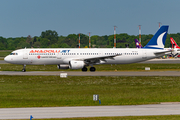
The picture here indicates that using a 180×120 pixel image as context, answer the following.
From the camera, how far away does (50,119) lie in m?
17.5

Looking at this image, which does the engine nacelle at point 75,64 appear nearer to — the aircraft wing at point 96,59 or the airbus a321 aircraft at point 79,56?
the airbus a321 aircraft at point 79,56

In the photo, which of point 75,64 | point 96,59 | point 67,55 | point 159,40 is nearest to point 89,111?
point 75,64

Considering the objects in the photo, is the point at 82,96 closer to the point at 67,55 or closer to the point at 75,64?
the point at 75,64

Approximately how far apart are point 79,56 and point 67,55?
238cm

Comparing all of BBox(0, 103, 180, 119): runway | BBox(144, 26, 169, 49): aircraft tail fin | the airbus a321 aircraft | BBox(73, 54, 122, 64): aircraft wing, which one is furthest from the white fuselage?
BBox(0, 103, 180, 119): runway

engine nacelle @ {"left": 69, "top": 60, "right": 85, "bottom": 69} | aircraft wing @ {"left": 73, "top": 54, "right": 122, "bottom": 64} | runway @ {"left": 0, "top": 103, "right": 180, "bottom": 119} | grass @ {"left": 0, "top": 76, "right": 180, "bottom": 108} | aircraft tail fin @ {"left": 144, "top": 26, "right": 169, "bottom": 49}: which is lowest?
runway @ {"left": 0, "top": 103, "right": 180, "bottom": 119}

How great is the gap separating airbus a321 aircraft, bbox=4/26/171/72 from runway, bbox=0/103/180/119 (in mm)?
31475

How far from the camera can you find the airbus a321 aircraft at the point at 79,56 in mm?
54344

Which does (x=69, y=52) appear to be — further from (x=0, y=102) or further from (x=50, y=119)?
(x=50, y=119)

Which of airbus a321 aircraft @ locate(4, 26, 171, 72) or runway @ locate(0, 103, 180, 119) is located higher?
airbus a321 aircraft @ locate(4, 26, 171, 72)

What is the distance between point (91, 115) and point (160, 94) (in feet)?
36.5

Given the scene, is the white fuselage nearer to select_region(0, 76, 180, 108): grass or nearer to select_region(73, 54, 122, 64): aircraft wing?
select_region(73, 54, 122, 64): aircraft wing

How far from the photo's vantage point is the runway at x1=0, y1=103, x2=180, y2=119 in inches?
731

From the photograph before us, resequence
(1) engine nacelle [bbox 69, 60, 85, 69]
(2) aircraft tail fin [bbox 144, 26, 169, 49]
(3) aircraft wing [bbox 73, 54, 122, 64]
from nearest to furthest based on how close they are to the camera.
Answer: (1) engine nacelle [bbox 69, 60, 85, 69] → (3) aircraft wing [bbox 73, 54, 122, 64] → (2) aircraft tail fin [bbox 144, 26, 169, 49]
